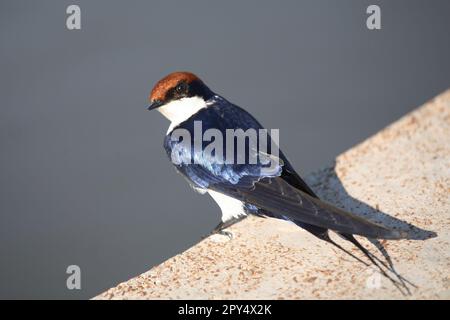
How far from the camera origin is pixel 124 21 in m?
5.38

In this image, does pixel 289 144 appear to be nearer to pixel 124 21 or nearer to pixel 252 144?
pixel 124 21

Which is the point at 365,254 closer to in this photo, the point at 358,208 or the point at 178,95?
the point at 358,208

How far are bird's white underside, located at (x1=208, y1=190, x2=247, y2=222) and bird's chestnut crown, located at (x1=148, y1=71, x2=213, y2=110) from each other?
34 centimetres

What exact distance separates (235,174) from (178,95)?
36 centimetres

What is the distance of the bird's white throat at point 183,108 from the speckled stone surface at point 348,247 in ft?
1.41

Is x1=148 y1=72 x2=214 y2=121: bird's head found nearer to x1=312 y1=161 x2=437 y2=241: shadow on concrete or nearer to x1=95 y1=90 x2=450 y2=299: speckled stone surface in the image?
x1=95 y1=90 x2=450 y2=299: speckled stone surface

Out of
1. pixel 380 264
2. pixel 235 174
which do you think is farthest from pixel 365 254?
pixel 235 174

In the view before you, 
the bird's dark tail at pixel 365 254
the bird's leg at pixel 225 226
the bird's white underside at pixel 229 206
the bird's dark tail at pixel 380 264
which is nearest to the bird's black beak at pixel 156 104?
the bird's white underside at pixel 229 206

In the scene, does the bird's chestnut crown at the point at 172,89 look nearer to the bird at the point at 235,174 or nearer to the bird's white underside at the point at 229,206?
the bird at the point at 235,174

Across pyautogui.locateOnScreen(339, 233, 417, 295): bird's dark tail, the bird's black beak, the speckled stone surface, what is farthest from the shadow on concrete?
the bird's black beak

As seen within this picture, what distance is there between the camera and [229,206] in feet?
7.97
